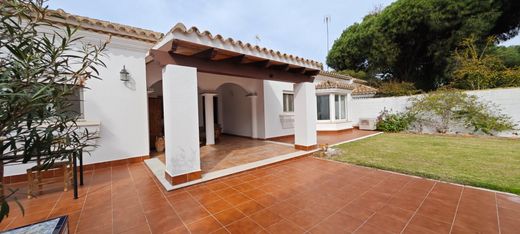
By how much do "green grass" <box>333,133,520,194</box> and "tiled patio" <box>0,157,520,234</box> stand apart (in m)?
0.52

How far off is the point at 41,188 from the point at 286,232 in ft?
16.4


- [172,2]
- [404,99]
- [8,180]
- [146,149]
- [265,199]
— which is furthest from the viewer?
[404,99]

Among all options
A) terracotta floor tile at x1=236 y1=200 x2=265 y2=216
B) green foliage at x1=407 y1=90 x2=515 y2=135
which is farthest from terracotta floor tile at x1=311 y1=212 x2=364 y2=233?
green foliage at x1=407 y1=90 x2=515 y2=135

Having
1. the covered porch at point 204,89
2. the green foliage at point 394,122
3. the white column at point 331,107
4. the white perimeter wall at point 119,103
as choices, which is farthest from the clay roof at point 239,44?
the green foliage at point 394,122

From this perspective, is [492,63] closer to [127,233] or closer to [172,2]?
[172,2]

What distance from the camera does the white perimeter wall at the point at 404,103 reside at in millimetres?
8961

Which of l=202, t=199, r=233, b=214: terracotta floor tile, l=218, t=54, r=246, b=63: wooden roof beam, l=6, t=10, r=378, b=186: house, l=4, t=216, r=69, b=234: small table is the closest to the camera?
l=4, t=216, r=69, b=234: small table

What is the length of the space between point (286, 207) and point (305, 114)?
13.3ft

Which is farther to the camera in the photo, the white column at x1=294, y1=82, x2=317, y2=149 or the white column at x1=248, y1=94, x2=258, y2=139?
the white column at x1=248, y1=94, x2=258, y2=139

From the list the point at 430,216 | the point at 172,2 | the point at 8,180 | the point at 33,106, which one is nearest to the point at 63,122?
the point at 33,106

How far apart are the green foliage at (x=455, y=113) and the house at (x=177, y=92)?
807 cm

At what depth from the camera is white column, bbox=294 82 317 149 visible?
22.5ft

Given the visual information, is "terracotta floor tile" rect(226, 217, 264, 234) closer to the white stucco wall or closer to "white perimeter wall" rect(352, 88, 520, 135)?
the white stucco wall

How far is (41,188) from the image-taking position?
4059 mm
